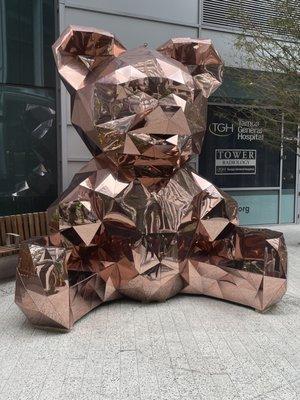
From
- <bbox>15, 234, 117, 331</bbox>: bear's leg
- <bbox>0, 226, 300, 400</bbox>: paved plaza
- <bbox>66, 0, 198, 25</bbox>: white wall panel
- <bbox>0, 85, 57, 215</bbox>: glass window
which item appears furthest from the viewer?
<bbox>66, 0, 198, 25</bbox>: white wall panel

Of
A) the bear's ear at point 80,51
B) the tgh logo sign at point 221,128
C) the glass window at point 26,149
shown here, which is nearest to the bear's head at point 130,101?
the bear's ear at point 80,51

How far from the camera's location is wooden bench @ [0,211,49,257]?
18.7ft

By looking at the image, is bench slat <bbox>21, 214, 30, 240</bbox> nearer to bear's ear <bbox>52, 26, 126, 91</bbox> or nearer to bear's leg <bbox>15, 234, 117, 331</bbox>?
bear's leg <bbox>15, 234, 117, 331</bbox>

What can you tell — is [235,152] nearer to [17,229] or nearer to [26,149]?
[26,149]

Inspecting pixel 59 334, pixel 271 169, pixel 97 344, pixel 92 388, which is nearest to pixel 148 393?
pixel 92 388

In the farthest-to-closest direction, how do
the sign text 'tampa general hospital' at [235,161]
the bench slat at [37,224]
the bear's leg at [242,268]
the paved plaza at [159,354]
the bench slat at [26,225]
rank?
the sign text 'tampa general hospital' at [235,161], the bench slat at [37,224], the bench slat at [26,225], the bear's leg at [242,268], the paved plaza at [159,354]

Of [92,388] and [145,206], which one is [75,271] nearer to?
[145,206]

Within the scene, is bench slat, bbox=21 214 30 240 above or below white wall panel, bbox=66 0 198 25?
below

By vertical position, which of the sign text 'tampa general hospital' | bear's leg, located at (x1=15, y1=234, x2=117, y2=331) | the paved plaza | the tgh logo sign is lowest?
the paved plaza

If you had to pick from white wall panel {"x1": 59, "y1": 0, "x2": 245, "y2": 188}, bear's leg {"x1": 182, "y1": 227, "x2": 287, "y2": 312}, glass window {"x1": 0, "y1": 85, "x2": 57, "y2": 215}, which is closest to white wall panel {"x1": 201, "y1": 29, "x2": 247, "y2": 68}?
white wall panel {"x1": 59, "y1": 0, "x2": 245, "y2": 188}

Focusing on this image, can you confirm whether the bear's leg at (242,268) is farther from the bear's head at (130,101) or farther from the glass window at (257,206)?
the glass window at (257,206)

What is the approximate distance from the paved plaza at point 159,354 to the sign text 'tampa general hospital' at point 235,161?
16.7 feet

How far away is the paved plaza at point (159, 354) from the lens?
274 centimetres

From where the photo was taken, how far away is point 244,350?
131 inches
